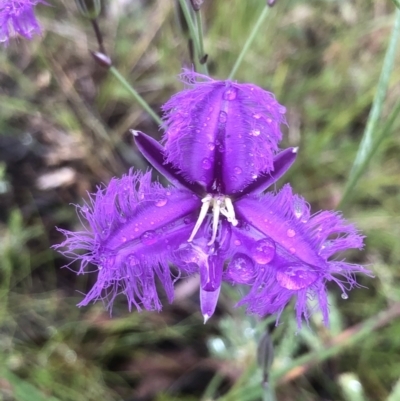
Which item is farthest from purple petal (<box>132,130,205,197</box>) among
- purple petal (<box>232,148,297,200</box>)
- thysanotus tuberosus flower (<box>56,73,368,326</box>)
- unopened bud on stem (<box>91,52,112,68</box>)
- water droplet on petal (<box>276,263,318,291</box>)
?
unopened bud on stem (<box>91,52,112,68</box>)

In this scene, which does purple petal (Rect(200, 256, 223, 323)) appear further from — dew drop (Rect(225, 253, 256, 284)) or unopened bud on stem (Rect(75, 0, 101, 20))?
unopened bud on stem (Rect(75, 0, 101, 20))

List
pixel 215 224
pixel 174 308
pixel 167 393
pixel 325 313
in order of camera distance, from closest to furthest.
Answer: pixel 325 313, pixel 215 224, pixel 167 393, pixel 174 308

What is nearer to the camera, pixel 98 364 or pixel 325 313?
pixel 325 313

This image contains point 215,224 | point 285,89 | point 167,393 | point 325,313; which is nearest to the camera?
point 325,313

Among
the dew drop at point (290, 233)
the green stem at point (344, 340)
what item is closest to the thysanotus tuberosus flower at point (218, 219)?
the dew drop at point (290, 233)

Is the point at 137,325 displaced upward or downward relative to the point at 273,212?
downward

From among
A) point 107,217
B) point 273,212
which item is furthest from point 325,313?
point 107,217

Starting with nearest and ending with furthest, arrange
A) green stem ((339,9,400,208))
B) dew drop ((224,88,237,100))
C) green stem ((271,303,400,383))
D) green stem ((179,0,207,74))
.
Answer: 1. dew drop ((224,88,237,100))
2. green stem ((179,0,207,74))
3. green stem ((339,9,400,208))
4. green stem ((271,303,400,383))

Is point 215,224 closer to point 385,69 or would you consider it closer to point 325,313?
point 325,313
